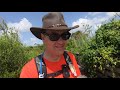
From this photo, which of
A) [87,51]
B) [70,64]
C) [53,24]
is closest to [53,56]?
[70,64]

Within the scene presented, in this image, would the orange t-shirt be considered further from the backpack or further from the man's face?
the man's face

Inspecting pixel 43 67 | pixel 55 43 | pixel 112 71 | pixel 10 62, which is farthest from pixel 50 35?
pixel 10 62

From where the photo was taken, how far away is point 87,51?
5.37m

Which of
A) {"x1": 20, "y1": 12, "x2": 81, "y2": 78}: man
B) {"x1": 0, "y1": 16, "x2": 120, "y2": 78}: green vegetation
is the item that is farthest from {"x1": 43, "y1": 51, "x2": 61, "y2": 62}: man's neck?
{"x1": 0, "y1": 16, "x2": 120, "y2": 78}: green vegetation

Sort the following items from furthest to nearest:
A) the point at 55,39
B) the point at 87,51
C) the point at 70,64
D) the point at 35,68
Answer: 1. the point at 87,51
2. the point at 55,39
3. the point at 70,64
4. the point at 35,68

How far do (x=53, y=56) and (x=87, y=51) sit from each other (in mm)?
2645

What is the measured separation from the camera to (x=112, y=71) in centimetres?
500

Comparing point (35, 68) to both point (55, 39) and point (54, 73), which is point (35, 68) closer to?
point (54, 73)

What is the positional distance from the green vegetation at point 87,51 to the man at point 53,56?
5.35 feet

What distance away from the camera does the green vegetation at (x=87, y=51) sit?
504 cm

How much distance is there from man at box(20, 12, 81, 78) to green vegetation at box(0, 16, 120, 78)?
1.63 meters

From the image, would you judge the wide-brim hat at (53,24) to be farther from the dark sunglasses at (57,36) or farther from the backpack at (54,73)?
the backpack at (54,73)

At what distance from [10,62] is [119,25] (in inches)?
91.2
